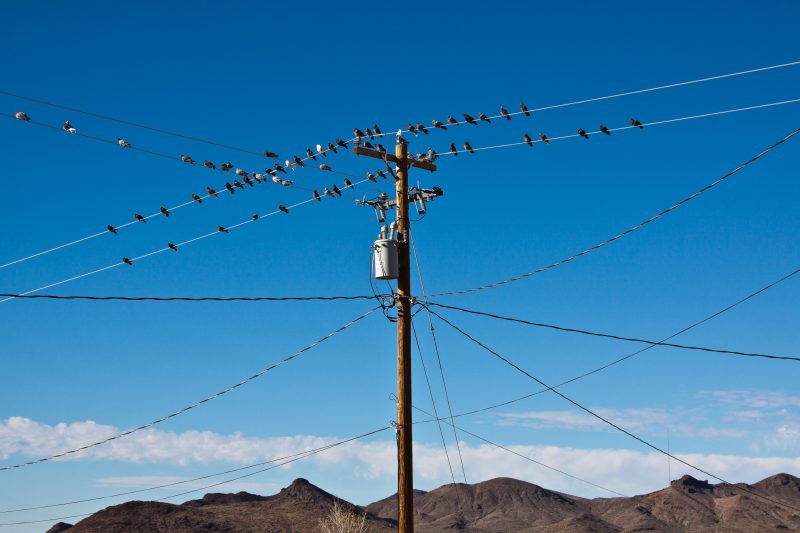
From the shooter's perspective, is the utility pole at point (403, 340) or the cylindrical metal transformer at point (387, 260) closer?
the utility pole at point (403, 340)

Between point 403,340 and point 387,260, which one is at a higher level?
point 387,260

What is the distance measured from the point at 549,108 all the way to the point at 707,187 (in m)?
3.98

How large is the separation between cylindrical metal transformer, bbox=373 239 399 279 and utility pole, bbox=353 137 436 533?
176mm

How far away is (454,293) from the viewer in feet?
73.6

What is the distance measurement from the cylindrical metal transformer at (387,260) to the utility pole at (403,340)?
0.58 feet

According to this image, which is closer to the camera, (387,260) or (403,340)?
(403,340)

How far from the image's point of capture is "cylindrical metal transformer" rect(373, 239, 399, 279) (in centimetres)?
1956

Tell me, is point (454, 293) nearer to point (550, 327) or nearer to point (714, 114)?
point (550, 327)

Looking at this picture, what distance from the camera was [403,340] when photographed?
19.0m

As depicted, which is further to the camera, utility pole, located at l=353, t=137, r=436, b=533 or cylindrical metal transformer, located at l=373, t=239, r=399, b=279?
cylindrical metal transformer, located at l=373, t=239, r=399, b=279

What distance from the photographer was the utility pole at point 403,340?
723 inches

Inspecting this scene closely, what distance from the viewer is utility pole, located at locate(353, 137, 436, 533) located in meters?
18.4

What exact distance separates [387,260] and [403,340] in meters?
1.76

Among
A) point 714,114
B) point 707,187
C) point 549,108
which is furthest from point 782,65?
point 549,108
